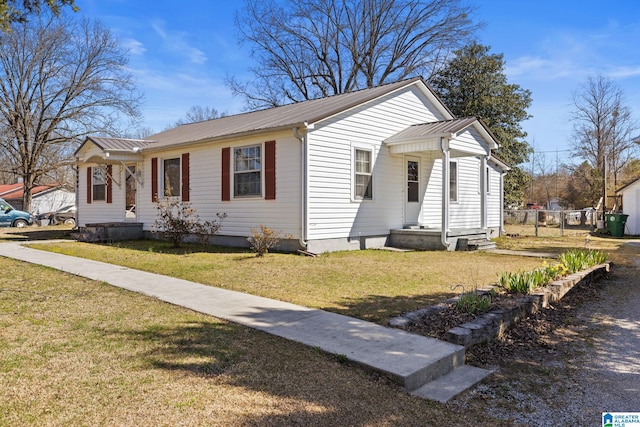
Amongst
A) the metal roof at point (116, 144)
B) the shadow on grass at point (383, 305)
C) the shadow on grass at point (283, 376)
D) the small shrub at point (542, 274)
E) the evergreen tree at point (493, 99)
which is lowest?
the shadow on grass at point (283, 376)

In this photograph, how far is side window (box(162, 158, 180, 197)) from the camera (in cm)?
1490

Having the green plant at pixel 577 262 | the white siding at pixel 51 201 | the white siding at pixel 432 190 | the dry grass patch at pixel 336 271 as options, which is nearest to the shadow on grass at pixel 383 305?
the dry grass patch at pixel 336 271

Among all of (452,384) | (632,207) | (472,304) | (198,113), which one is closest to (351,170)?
(472,304)

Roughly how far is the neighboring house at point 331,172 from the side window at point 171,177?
0.12 feet

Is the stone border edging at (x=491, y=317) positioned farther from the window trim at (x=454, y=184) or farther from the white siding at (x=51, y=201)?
the white siding at (x=51, y=201)

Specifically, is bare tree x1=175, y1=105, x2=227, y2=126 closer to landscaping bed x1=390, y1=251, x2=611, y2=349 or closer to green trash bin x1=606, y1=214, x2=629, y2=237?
green trash bin x1=606, y1=214, x2=629, y2=237

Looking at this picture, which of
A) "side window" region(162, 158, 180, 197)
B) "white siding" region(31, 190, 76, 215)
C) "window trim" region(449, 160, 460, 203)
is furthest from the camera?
"white siding" region(31, 190, 76, 215)

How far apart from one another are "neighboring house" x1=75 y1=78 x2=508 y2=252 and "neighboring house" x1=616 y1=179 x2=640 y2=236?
8700 millimetres

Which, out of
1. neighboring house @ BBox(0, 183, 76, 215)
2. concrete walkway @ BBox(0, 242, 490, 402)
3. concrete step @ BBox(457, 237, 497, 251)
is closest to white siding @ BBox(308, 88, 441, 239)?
concrete step @ BBox(457, 237, 497, 251)

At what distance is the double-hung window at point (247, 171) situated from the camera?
1237cm

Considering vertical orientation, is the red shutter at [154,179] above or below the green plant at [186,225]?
above

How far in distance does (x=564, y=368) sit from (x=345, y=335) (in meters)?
2.10

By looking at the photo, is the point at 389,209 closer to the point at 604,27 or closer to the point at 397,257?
the point at 397,257

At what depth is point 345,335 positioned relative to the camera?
466 cm
